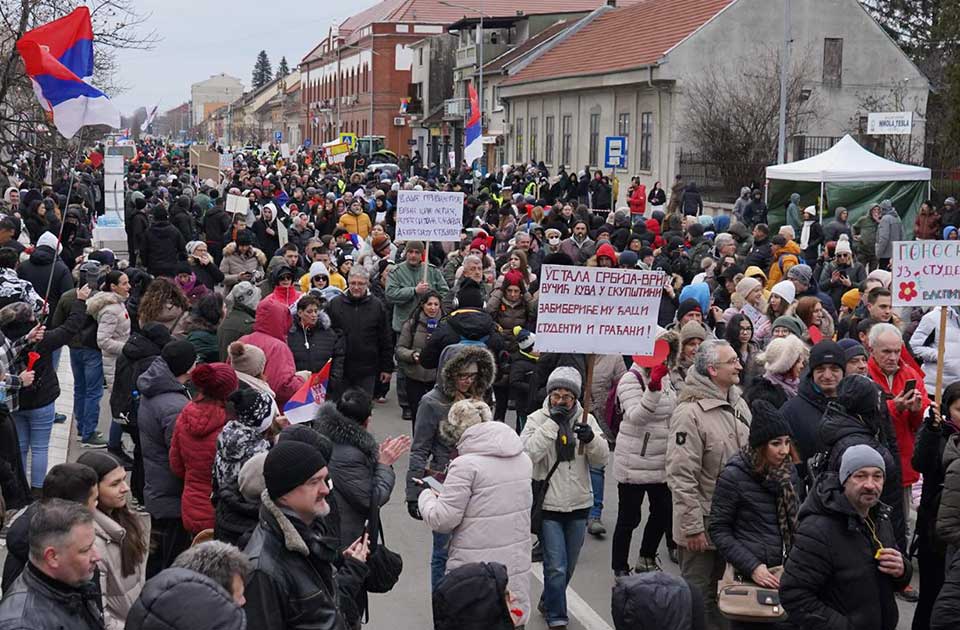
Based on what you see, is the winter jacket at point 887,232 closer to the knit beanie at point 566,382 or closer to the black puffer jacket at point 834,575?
the knit beanie at point 566,382

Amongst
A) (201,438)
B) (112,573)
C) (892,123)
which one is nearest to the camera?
(112,573)

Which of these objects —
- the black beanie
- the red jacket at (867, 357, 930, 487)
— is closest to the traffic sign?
the red jacket at (867, 357, 930, 487)

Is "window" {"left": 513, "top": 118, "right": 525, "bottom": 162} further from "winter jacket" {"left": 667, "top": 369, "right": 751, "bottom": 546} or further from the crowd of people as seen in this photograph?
"winter jacket" {"left": 667, "top": 369, "right": 751, "bottom": 546}

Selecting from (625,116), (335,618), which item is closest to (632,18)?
(625,116)

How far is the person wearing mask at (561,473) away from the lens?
6988mm

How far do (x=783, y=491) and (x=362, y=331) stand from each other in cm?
585

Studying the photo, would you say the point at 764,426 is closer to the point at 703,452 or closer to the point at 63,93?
the point at 703,452

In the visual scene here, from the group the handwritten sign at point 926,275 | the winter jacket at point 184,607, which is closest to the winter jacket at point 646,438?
the handwritten sign at point 926,275

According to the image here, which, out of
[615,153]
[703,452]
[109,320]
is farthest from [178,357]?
[615,153]

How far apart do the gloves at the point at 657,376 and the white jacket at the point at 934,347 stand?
2.98 m

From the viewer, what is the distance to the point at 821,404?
7.40 m

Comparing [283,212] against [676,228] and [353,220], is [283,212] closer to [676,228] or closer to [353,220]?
[353,220]

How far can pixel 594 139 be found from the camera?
44.1 meters

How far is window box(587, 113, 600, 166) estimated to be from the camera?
143 feet
